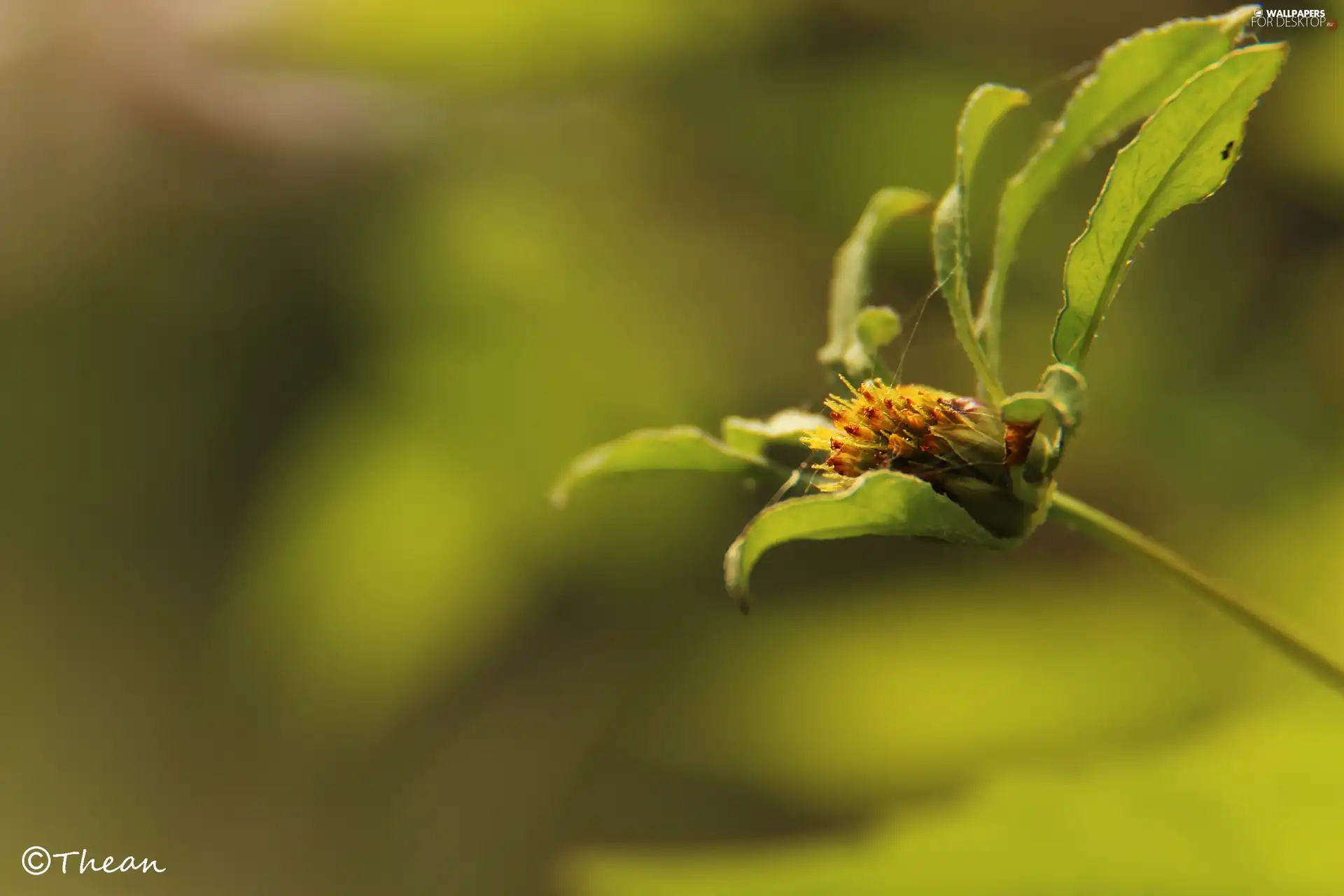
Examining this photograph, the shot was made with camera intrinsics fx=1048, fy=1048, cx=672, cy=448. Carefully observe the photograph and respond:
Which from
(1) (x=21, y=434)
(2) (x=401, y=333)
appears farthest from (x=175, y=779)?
(2) (x=401, y=333)

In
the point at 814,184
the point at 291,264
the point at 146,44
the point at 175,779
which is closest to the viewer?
the point at 814,184

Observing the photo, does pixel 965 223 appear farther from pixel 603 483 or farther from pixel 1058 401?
pixel 603 483

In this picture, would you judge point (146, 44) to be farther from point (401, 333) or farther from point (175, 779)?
point (175, 779)

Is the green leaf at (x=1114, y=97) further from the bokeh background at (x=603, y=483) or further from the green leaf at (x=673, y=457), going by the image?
the bokeh background at (x=603, y=483)

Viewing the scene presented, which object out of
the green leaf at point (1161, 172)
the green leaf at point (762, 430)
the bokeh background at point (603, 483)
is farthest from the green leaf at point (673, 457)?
the bokeh background at point (603, 483)

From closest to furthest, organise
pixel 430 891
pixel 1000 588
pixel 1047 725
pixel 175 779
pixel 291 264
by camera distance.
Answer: pixel 1047 725 < pixel 1000 588 < pixel 291 264 < pixel 430 891 < pixel 175 779
